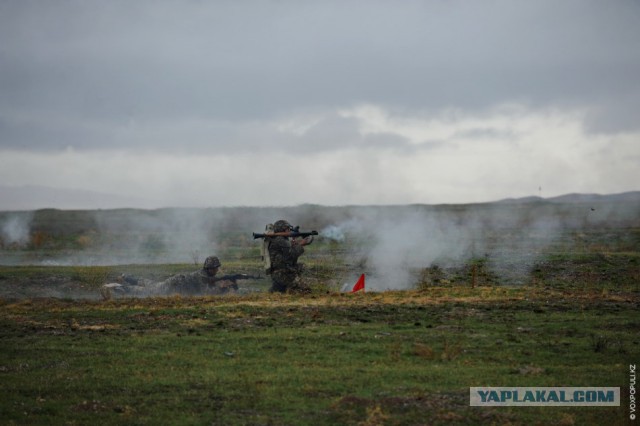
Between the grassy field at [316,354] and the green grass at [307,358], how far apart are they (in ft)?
0.17

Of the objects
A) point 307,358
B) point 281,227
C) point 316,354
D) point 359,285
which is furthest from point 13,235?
point 307,358

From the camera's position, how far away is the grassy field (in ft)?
46.6

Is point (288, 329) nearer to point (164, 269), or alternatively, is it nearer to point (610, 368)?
point (610, 368)

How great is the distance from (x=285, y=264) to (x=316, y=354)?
1346 centimetres

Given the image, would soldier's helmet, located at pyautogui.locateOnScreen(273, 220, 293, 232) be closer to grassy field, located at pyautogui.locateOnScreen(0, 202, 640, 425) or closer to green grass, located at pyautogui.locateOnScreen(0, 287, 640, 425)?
grassy field, located at pyautogui.locateOnScreen(0, 202, 640, 425)

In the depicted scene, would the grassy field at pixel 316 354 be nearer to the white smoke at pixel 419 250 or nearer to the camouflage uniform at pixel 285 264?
the camouflage uniform at pixel 285 264

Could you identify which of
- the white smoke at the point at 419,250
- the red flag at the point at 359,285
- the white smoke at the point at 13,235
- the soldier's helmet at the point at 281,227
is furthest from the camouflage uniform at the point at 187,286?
the white smoke at the point at 13,235

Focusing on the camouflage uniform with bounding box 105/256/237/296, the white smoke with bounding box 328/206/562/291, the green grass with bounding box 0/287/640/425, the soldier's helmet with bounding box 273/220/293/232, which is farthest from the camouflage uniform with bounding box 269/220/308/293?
the white smoke with bounding box 328/206/562/291

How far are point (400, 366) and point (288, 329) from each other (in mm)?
5444

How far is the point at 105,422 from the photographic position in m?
13.6

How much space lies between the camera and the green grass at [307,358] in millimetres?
14203

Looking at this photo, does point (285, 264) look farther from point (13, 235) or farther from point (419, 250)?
point (13, 235)

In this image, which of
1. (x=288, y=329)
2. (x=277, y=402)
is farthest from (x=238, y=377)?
(x=288, y=329)

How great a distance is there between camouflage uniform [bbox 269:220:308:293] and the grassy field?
4.13 ft
